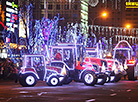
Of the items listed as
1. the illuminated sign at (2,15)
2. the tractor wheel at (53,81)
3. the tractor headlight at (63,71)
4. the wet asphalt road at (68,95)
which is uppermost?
the illuminated sign at (2,15)

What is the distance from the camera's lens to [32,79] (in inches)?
866

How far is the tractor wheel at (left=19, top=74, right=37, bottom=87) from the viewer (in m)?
21.9

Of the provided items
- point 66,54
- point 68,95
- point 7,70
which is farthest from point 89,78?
point 7,70

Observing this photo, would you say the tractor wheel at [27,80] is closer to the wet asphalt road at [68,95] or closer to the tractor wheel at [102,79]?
the wet asphalt road at [68,95]

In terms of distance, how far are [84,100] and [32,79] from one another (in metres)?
8.23

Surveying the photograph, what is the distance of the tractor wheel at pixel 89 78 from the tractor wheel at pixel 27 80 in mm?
2926

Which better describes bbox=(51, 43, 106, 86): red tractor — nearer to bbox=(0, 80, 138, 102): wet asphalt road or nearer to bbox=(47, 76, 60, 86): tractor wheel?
bbox=(47, 76, 60, 86): tractor wheel

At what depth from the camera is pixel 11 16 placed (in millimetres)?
88000

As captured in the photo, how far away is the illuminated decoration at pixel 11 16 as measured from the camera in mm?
87325

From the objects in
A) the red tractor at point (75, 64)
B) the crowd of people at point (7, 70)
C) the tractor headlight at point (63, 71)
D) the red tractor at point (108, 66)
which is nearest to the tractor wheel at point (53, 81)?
the tractor headlight at point (63, 71)

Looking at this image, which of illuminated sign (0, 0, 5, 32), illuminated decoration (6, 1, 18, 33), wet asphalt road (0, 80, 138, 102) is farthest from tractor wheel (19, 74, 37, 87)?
illuminated decoration (6, 1, 18, 33)

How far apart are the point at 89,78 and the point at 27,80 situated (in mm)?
3614

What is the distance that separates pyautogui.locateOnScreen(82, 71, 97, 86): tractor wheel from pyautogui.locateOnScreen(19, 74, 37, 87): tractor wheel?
115 inches

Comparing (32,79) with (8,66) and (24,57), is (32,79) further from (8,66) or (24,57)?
(8,66)
